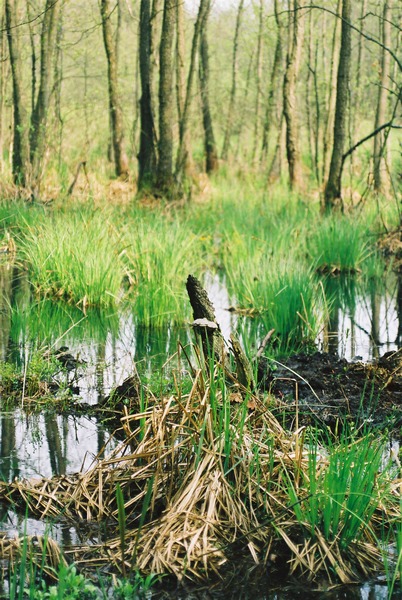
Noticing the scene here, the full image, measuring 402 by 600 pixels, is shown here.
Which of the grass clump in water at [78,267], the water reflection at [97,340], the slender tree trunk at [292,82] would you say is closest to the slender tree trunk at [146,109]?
the slender tree trunk at [292,82]

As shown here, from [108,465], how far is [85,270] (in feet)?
15.0

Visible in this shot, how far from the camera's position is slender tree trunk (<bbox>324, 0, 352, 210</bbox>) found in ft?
46.0

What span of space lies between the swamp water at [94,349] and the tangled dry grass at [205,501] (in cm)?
14

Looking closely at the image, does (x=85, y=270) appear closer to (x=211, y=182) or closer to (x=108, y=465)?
(x=108, y=465)

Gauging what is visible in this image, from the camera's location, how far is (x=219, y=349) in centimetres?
427

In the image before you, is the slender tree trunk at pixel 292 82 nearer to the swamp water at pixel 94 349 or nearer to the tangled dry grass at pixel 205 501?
the swamp water at pixel 94 349

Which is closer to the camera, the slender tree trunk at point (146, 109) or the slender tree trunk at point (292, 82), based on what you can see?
the slender tree trunk at point (146, 109)

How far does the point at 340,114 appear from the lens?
14297mm

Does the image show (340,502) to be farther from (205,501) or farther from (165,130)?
(165,130)

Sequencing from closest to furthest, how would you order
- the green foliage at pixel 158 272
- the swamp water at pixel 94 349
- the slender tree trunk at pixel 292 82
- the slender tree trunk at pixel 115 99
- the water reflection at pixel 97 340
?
the swamp water at pixel 94 349 < the water reflection at pixel 97 340 < the green foliage at pixel 158 272 < the slender tree trunk at pixel 292 82 < the slender tree trunk at pixel 115 99

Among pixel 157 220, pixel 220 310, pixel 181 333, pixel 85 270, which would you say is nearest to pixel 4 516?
pixel 181 333

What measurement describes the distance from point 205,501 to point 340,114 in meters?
11.9

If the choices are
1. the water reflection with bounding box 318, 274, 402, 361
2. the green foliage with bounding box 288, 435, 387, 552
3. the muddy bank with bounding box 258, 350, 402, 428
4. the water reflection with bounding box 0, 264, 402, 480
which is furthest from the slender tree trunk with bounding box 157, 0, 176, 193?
the green foliage with bounding box 288, 435, 387, 552

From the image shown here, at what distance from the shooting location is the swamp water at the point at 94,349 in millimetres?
Answer: 4145
